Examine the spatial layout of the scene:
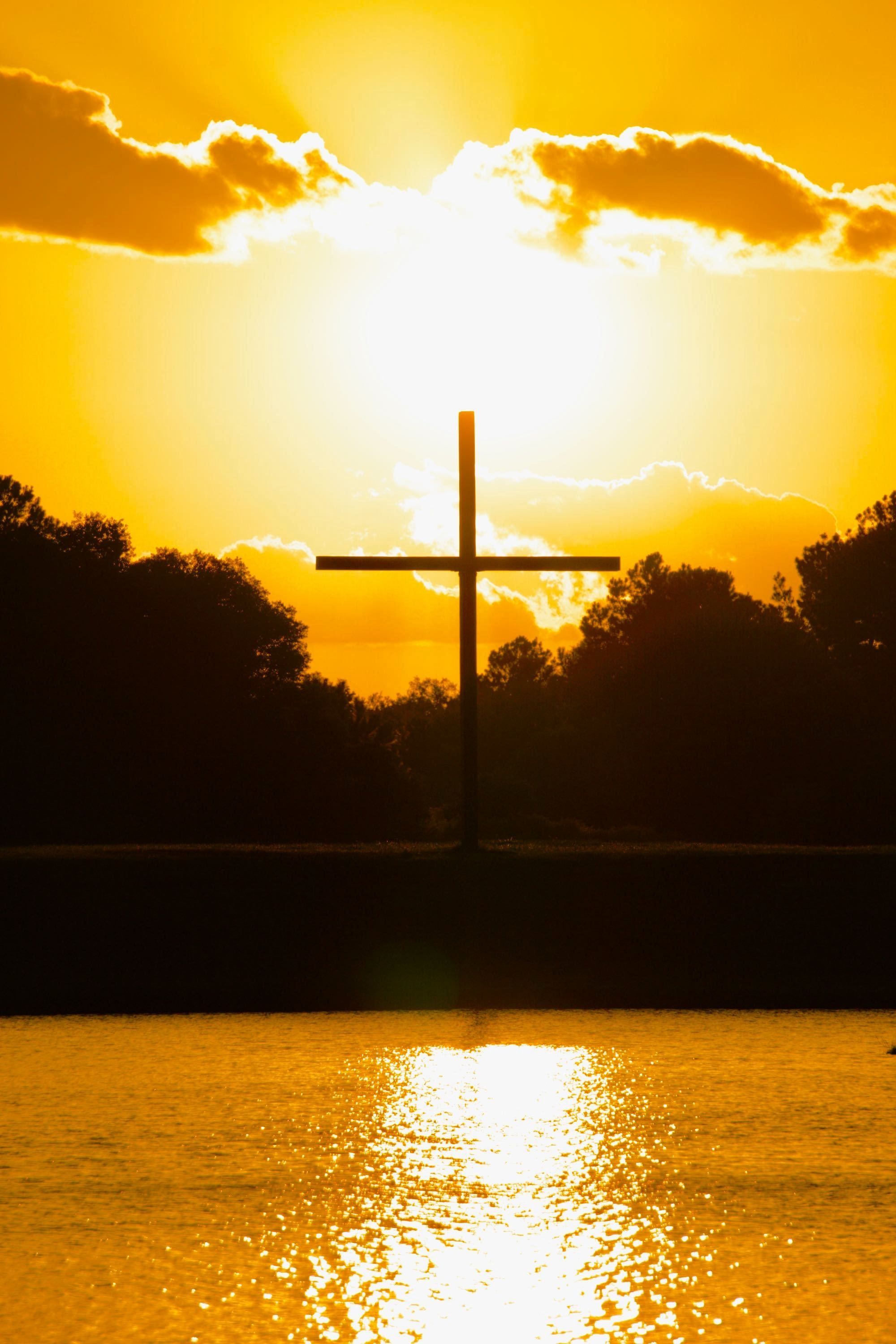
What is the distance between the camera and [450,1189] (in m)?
5.54

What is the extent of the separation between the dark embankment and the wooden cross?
5.08 ft

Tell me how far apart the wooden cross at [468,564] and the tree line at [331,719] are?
13.8 metres

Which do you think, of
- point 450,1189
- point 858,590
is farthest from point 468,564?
point 858,590

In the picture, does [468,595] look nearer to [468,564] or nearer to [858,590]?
[468,564]

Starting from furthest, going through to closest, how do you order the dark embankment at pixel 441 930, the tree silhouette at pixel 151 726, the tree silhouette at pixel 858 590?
the tree silhouette at pixel 858 590 < the tree silhouette at pixel 151 726 < the dark embankment at pixel 441 930

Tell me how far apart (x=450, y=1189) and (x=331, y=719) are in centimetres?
3750

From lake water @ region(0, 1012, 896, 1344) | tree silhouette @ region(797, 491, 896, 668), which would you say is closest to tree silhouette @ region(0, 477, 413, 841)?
tree silhouette @ region(797, 491, 896, 668)

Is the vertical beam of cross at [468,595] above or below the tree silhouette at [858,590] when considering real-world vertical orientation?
below

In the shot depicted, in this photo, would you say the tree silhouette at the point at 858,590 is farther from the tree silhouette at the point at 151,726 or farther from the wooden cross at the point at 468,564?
the wooden cross at the point at 468,564

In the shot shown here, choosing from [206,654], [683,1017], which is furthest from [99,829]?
[683,1017]

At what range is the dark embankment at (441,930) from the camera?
40.6 feet

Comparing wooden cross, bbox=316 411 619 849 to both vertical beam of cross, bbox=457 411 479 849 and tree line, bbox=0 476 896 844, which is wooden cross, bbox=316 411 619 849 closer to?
vertical beam of cross, bbox=457 411 479 849

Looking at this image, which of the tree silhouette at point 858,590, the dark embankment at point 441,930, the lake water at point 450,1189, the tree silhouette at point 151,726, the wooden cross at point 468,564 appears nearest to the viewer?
the lake water at point 450,1189

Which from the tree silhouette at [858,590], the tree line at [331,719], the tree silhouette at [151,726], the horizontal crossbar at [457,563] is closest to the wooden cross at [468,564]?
the horizontal crossbar at [457,563]
